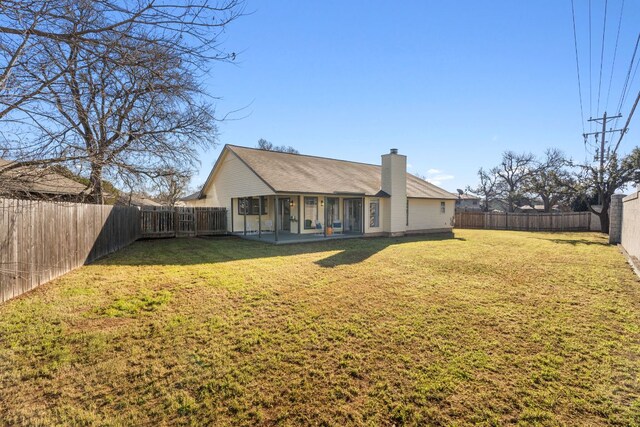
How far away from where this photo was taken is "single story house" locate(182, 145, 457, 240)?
16094 mm

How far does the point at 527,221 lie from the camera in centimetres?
2505

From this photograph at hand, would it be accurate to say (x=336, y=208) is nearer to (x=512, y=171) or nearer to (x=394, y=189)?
(x=394, y=189)

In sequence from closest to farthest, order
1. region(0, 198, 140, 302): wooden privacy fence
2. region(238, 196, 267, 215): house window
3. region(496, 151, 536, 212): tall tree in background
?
region(0, 198, 140, 302): wooden privacy fence → region(238, 196, 267, 215): house window → region(496, 151, 536, 212): tall tree in background

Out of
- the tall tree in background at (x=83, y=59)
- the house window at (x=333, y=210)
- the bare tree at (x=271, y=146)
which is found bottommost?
the house window at (x=333, y=210)

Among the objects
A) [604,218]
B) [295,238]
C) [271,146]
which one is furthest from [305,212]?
[271,146]

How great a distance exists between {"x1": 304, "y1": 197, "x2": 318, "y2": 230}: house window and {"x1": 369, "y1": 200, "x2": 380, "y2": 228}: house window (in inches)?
128

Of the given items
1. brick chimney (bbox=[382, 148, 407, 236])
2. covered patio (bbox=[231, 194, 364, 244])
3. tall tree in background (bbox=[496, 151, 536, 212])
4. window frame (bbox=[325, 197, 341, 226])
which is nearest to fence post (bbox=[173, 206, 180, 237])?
covered patio (bbox=[231, 194, 364, 244])

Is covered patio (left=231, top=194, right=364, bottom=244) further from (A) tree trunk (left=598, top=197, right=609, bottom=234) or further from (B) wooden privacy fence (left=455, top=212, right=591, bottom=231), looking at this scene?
(A) tree trunk (left=598, top=197, right=609, bottom=234)

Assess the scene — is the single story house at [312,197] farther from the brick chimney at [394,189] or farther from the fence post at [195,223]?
the fence post at [195,223]

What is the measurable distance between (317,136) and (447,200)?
1076 cm

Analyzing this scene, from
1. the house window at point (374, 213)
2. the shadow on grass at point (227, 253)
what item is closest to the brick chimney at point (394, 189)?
the house window at point (374, 213)

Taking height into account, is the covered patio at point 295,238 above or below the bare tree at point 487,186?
below

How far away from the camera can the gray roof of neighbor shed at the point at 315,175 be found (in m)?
15.1

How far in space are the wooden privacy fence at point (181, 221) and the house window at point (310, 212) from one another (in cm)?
525
